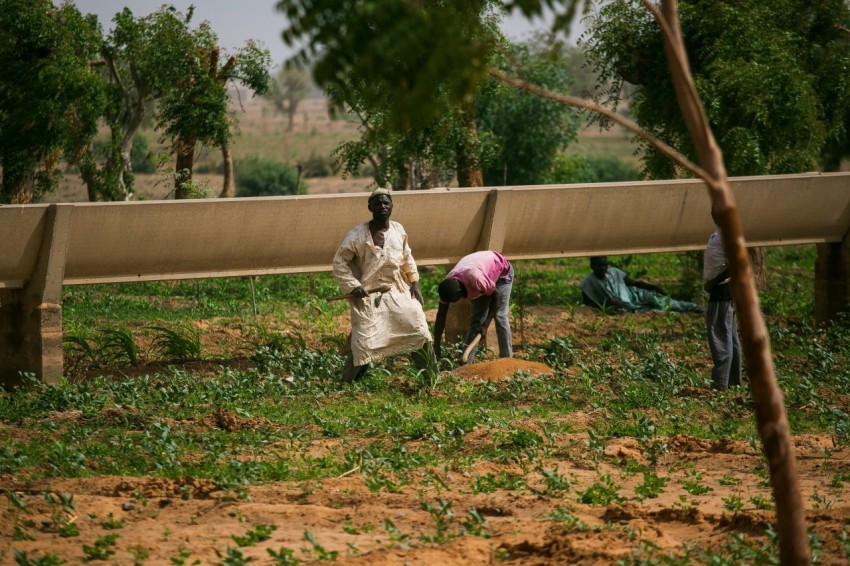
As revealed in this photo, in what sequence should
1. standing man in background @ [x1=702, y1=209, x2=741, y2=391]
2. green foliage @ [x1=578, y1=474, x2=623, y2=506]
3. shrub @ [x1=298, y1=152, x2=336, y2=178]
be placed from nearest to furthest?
green foliage @ [x1=578, y1=474, x2=623, y2=506]
standing man in background @ [x1=702, y1=209, x2=741, y2=391]
shrub @ [x1=298, y1=152, x2=336, y2=178]

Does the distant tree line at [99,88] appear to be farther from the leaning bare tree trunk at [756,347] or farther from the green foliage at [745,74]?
the leaning bare tree trunk at [756,347]

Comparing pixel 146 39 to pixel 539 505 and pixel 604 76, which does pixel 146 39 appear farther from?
pixel 539 505

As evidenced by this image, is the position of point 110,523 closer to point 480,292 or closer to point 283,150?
point 480,292

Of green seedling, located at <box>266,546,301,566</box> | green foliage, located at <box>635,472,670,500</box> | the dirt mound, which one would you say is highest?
the dirt mound

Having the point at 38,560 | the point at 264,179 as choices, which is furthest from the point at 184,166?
the point at 264,179

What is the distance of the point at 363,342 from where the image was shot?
31.3 feet

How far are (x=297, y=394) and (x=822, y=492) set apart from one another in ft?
13.9

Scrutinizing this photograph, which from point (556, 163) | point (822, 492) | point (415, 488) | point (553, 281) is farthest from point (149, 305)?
point (556, 163)

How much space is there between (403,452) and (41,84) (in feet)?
29.9

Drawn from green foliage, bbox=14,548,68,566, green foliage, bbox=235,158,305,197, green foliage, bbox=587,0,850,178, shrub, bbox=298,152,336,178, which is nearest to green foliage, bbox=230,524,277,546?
green foliage, bbox=14,548,68,566

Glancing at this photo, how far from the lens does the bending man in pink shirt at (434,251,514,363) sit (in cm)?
1002

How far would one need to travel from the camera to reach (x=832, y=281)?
42.7 feet

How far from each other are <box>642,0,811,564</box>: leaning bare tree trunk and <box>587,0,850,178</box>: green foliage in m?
8.95

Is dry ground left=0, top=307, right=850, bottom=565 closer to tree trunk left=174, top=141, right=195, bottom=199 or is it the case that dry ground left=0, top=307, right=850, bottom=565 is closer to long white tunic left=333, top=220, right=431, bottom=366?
long white tunic left=333, top=220, right=431, bottom=366
